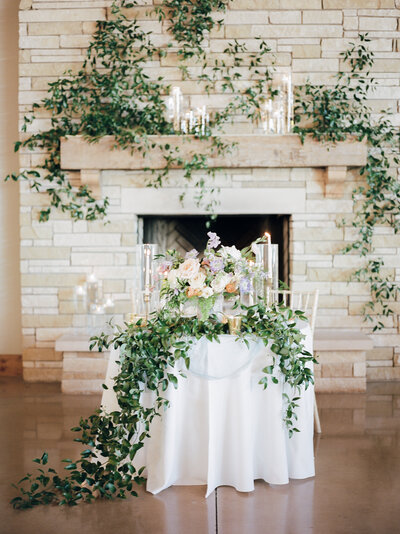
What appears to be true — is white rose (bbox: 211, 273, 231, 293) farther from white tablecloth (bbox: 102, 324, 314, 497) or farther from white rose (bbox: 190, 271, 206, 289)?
white tablecloth (bbox: 102, 324, 314, 497)

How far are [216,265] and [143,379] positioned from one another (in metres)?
0.61

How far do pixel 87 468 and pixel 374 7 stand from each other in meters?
3.99

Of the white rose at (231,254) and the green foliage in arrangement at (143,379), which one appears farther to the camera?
the white rose at (231,254)

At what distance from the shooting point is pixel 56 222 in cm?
438

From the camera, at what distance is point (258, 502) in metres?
2.38

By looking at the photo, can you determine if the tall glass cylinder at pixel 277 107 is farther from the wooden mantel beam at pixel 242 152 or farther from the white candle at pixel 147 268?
the white candle at pixel 147 268

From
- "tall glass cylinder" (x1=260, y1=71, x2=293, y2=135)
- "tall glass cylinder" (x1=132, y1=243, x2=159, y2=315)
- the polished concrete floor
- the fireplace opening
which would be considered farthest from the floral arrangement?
the fireplace opening

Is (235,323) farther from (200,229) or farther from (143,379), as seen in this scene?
(200,229)

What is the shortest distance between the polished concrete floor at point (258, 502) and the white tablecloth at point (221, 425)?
8cm

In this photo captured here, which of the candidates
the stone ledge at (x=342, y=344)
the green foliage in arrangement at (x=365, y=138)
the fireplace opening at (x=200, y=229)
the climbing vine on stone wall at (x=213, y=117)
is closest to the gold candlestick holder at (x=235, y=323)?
the stone ledge at (x=342, y=344)

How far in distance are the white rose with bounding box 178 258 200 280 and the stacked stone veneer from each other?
2.02 metres

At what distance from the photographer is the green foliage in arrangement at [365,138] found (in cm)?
420

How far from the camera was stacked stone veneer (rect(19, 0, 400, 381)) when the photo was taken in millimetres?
4262

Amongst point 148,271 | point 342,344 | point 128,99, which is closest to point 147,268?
point 148,271
